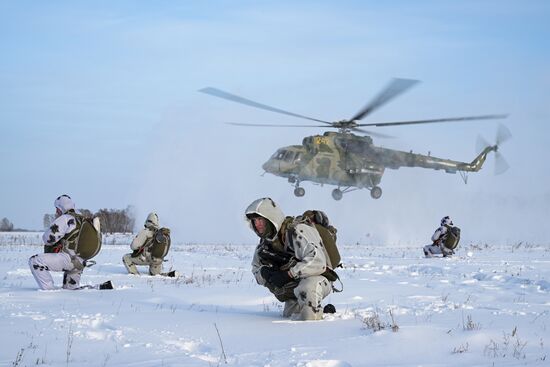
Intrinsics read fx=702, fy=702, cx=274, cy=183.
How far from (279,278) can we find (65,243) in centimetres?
450

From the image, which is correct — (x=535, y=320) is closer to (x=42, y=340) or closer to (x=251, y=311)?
(x=251, y=311)

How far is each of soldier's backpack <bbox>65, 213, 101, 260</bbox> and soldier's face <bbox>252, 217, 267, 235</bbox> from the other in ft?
13.9

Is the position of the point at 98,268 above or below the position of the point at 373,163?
below

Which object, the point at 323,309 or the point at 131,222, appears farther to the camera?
the point at 131,222

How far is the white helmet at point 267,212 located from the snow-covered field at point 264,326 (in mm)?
1040

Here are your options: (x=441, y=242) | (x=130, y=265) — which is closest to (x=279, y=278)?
(x=130, y=265)

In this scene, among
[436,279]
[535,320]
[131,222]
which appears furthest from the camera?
[131,222]

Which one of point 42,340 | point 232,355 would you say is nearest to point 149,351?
point 232,355

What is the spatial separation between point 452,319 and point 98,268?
1089 cm

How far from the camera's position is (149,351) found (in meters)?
5.64

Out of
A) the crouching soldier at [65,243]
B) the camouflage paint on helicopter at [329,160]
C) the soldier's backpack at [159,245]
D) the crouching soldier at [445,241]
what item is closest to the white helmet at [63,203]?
the crouching soldier at [65,243]

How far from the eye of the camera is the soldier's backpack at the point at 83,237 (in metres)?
10.7

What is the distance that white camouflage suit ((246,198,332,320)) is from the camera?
7.36 meters

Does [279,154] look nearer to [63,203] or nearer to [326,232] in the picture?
[63,203]
